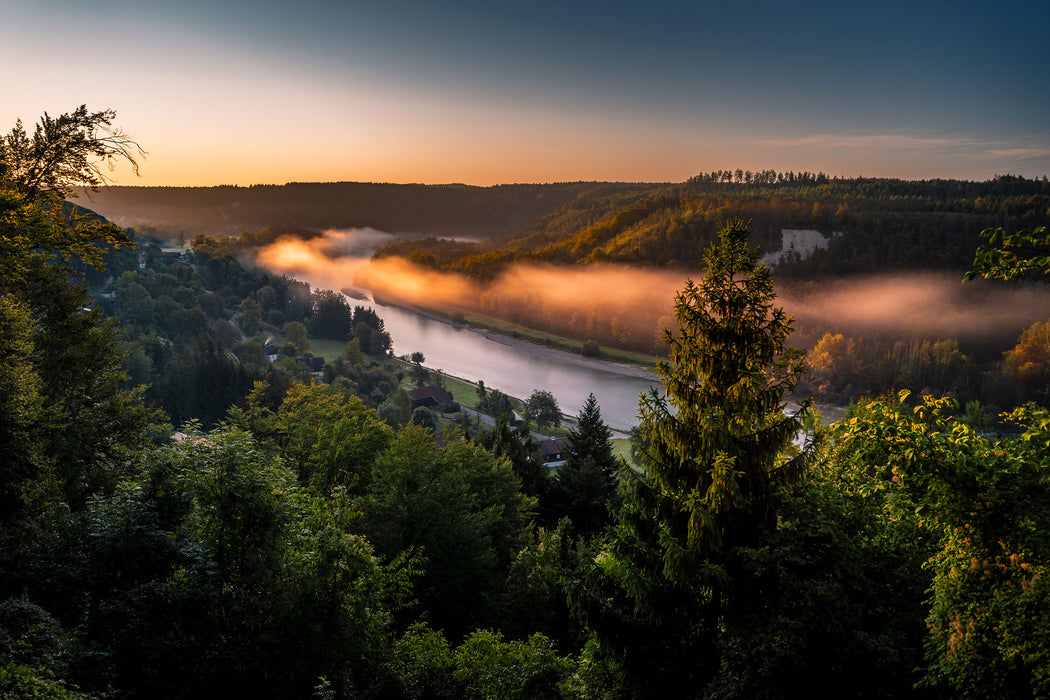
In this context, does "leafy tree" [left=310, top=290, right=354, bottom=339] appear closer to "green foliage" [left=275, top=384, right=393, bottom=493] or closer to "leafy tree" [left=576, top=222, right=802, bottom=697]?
"green foliage" [left=275, top=384, right=393, bottom=493]

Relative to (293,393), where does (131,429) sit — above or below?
above

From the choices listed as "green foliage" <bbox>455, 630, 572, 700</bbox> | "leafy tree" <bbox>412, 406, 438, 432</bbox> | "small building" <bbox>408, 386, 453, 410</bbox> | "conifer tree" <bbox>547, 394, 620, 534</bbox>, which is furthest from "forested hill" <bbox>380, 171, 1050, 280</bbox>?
"green foliage" <bbox>455, 630, 572, 700</bbox>

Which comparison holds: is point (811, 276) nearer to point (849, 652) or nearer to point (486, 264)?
point (486, 264)

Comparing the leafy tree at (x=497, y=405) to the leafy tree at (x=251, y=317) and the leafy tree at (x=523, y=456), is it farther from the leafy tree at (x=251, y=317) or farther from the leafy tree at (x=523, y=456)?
the leafy tree at (x=251, y=317)

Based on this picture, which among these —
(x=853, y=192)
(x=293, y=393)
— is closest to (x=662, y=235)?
(x=853, y=192)

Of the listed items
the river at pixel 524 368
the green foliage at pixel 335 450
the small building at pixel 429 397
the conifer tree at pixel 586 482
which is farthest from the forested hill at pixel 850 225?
the green foliage at pixel 335 450

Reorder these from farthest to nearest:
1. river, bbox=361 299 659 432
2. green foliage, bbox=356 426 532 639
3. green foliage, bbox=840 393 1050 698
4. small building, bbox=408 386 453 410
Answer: river, bbox=361 299 659 432 < small building, bbox=408 386 453 410 < green foliage, bbox=356 426 532 639 < green foliage, bbox=840 393 1050 698

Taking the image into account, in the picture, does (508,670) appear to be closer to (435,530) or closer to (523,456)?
(435,530)
